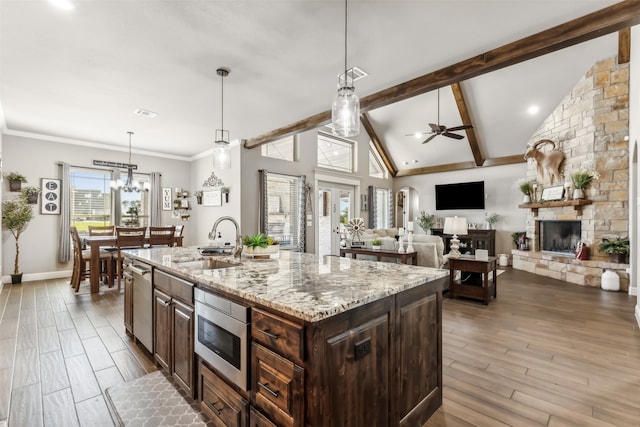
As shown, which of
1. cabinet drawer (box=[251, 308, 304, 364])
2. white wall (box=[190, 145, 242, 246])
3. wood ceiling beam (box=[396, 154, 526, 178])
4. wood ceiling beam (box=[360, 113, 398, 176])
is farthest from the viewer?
wood ceiling beam (box=[360, 113, 398, 176])

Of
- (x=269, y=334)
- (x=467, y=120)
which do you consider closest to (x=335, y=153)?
(x=467, y=120)

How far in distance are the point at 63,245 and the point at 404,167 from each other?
8.95 m

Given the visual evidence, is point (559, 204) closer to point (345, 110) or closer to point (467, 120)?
point (467, 120)

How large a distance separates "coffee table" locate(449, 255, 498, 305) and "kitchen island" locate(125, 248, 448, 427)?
8.44 ft

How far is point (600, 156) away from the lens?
17.0 ft

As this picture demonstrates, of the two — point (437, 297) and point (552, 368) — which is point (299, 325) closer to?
point (437, 297)

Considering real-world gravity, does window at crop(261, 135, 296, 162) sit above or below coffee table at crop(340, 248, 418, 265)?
above

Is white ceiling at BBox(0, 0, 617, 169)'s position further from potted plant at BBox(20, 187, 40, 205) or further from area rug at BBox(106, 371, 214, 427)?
area rug at BBox(106, 371, 214, 427)

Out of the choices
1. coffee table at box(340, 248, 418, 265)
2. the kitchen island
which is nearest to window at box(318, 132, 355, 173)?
coffee table at box(340, 248, 418, 265)

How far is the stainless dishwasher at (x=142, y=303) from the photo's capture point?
242 cm

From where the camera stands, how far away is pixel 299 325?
1.14 metres

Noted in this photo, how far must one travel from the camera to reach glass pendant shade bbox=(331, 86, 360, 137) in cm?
218

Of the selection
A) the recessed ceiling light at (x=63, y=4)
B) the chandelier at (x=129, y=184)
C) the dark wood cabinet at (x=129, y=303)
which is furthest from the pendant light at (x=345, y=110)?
the chandelier at (x=129, y=184)

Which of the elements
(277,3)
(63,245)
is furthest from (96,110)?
(277,3)
